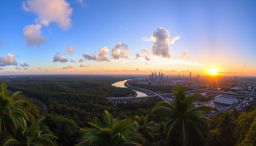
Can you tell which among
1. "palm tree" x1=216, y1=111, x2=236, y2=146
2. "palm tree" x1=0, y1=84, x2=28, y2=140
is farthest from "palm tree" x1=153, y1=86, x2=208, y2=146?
"palm tree" x1=0, y1=84, x2=28, y2=140

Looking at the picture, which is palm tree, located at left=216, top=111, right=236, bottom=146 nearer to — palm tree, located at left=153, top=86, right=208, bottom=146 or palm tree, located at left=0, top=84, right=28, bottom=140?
palm tree, located at left=153, top=86, right=208, bottom=146

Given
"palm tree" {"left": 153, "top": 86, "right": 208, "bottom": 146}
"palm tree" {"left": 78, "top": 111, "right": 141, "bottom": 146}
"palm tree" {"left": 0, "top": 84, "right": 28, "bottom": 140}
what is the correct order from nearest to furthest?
1. "palm tree" {"left": 78, "top": 111, "right": 141, "bottom": 146}
2. "palm tree" {"left": 153, "top": 86, "right": 208, "bottom": 146}
3. "palm tree" {"left": 0, "top": 84, "right": 28, "bottom": 140}

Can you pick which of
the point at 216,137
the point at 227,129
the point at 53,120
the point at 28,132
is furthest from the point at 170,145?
the point at 53,120

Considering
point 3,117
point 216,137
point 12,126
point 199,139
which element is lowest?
point 216,137

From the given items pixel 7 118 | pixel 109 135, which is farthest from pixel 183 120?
pixel 7 118

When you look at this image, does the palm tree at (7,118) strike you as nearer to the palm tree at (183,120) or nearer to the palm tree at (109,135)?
the palm tree at (109,135)

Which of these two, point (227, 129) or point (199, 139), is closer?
point (199, 139)

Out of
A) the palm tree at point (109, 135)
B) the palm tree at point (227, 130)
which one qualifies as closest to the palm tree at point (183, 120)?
the palm tree at point (109, 135)

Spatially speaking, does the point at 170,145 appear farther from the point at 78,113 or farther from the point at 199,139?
the point at 78,113
